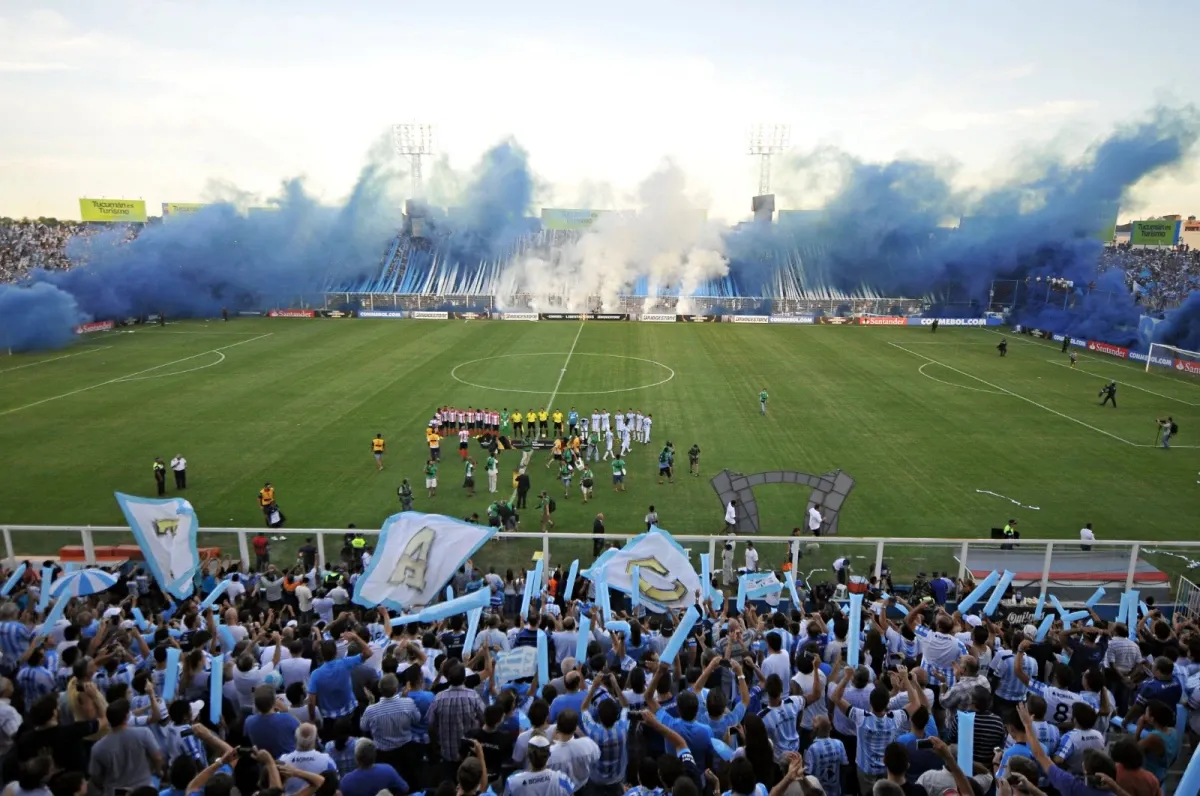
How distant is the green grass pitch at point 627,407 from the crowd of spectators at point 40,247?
14525mm

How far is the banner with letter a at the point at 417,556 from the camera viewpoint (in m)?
8.32

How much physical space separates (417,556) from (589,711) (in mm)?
3734

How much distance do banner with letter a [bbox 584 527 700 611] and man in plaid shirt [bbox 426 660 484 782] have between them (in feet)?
10.7

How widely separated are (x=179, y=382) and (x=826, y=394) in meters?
26.0

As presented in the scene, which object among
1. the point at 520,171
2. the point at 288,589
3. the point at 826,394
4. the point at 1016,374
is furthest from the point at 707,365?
the point at 520,171

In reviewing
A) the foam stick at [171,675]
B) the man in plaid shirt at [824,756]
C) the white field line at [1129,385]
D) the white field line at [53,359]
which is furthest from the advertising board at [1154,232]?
the foam stick at [171,675]

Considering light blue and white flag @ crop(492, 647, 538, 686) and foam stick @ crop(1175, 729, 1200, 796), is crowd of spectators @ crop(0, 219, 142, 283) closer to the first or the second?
light blue and white flag @ crop(492, 647, 538, 686)

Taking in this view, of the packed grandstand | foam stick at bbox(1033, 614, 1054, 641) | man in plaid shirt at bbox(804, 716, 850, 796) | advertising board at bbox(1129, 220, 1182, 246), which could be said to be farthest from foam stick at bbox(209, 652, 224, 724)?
advertising board at bbox(1129, 220, 1182, 246)

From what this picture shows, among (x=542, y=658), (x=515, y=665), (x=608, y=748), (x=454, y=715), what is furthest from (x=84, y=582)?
(x=608, y=748)

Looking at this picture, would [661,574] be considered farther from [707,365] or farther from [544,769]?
[707,365]

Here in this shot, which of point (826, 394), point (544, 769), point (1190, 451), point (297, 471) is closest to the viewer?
point (544, 769)

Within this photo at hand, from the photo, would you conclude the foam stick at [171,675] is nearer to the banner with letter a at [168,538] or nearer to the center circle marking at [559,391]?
the banner with letter a at [168,538]

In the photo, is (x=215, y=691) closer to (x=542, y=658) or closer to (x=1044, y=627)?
(x=542, y=658)

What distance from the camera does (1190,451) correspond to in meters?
23.0
